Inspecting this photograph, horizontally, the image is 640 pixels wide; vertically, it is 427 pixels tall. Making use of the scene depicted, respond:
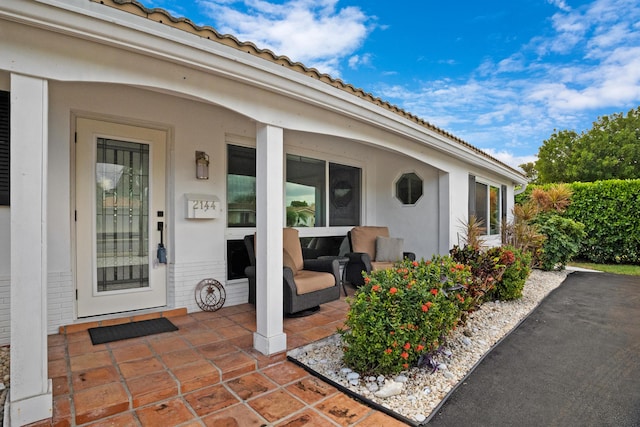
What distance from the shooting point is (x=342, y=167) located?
6.53 m

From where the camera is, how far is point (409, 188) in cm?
676

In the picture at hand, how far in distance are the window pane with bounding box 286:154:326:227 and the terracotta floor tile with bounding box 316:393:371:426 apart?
11.2 ft

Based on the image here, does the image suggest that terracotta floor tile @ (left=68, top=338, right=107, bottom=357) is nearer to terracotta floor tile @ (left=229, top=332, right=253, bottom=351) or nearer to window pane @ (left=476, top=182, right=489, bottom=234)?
terracotta floor tile @ (left=229, top=332, right=253, bottom=351)

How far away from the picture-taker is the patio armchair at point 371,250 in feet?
18.2

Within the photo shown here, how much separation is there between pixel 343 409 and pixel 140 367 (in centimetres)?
174

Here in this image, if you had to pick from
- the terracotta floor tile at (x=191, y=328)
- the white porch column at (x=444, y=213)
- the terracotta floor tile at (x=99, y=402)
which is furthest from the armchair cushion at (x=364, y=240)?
the terracotta floor tile at (x=99, y=402)

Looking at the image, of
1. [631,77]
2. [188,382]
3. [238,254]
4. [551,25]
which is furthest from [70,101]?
[631,77]

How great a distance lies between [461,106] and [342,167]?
6619 mm

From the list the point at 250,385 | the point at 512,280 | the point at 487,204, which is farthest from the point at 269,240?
the point at 487,204

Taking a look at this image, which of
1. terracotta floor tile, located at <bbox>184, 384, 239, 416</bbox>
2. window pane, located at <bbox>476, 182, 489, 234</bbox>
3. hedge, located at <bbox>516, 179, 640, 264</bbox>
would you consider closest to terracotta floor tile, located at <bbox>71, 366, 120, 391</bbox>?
terracotta floor tile, located at <bbox>184, 384, 239, 416</bbox>

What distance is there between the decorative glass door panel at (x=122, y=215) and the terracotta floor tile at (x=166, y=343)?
0.97 metres

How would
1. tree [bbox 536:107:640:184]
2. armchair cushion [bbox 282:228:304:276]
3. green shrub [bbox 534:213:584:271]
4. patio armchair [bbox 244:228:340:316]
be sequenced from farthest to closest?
1. tree [bbox 536:107:640:184]
2. green shrub [bbox 534:213:584:271]
3. armchair cushion [bbox 282:228:304:276]
4. patio armchair [bbox 244:228:340:316]

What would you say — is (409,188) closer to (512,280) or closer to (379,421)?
(512,280)

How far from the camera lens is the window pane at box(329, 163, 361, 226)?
20.9 feet
